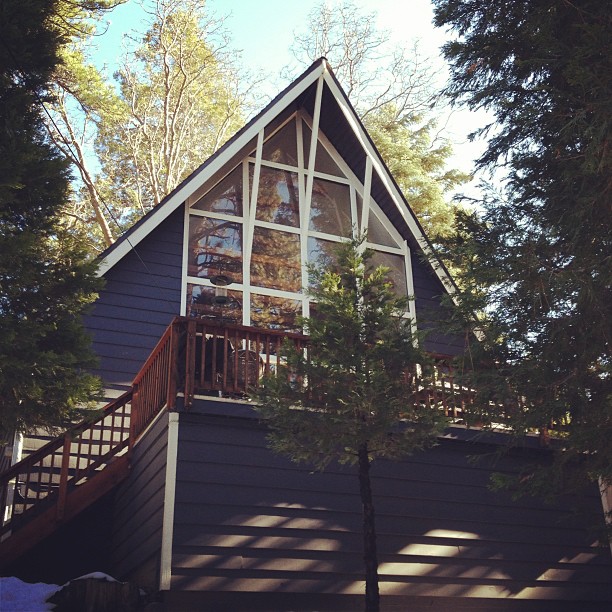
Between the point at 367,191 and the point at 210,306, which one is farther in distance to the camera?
the point at 367,191

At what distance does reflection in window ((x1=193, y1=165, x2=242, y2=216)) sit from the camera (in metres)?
10.6

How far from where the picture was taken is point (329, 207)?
11469 mm

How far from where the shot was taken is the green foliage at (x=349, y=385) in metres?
5.95

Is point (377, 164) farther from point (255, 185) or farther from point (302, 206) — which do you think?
point (255, 185)

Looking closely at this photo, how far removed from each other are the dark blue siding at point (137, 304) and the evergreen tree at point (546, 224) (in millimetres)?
4443

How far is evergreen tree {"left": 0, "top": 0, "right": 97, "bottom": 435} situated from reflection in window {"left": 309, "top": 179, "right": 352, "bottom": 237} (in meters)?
5.19

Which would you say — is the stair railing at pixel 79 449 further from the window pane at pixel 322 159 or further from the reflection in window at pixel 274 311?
the window pane at pixel 322 159

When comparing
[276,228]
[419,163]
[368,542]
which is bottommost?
[368,542]

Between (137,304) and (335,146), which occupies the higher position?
(335,146)

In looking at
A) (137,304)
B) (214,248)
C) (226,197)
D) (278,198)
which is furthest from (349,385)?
(278,198)

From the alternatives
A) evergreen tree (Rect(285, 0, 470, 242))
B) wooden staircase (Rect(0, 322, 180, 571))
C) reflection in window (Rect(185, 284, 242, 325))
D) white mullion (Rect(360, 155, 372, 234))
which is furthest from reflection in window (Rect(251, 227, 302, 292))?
evergreen tree (Rect(285, 0, 470, 242))

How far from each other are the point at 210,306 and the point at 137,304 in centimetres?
99

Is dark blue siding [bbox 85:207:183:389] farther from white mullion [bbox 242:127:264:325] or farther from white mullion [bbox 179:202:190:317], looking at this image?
white mullion [bbox 242:127:264:325]

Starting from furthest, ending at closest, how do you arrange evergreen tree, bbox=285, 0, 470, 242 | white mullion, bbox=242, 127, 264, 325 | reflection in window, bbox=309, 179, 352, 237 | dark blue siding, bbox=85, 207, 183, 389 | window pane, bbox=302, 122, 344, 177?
evergreen tree, bbox=285, 0, 470, 242 < window pane, bbox=302, 122, 344, 177 < reflection in window, bbox=309, 179, 352, 237 < white mullion, bbox=242, 127, 264, 325 < dark blue siding, bbox=85, 207, 183, 389
